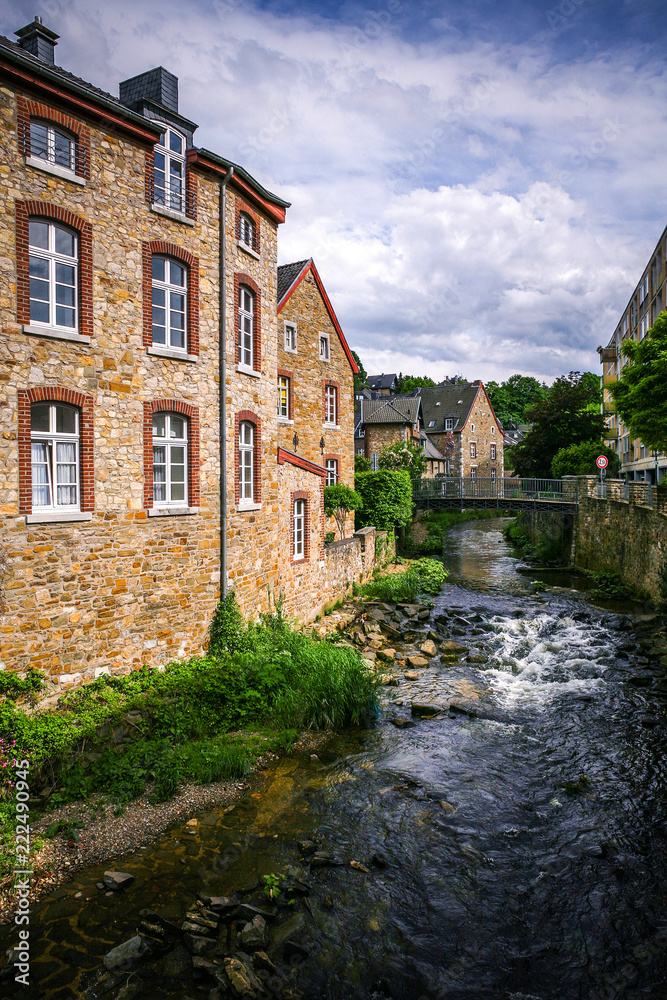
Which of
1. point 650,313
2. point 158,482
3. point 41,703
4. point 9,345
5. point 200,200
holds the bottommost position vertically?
point 41,703

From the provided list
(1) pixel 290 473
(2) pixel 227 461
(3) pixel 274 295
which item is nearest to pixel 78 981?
(2) pixel 227 461

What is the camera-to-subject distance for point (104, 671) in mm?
10453

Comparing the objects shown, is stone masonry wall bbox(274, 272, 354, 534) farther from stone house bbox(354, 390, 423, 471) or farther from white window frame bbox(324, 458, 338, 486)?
stone house bbox(354, 390, 423, 471)

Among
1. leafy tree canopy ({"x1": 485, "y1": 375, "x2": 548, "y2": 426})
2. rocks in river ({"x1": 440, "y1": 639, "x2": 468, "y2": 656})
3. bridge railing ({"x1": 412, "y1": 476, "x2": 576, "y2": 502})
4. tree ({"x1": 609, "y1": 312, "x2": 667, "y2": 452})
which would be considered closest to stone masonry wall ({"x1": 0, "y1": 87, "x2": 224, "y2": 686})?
rocks in river ({"x1": 440, "y1": 639, "x2": 468, "y2": 656})

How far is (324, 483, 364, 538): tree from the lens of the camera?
24.0m

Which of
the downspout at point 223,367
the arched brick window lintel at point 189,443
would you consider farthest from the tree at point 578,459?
the arched brick window lintel at point 189,443

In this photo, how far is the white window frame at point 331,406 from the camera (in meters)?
25.2

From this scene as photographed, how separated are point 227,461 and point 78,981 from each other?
29.9 feet

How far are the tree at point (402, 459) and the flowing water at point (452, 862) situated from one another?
25835mm

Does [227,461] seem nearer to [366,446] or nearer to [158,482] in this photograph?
[158,482]

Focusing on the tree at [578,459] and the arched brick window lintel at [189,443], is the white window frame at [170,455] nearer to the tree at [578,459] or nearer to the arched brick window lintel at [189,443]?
the arched brick window lintel at [189,443]

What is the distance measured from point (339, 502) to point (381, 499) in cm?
485

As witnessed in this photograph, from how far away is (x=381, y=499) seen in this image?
28609mm

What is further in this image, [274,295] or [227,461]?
[274,295]
